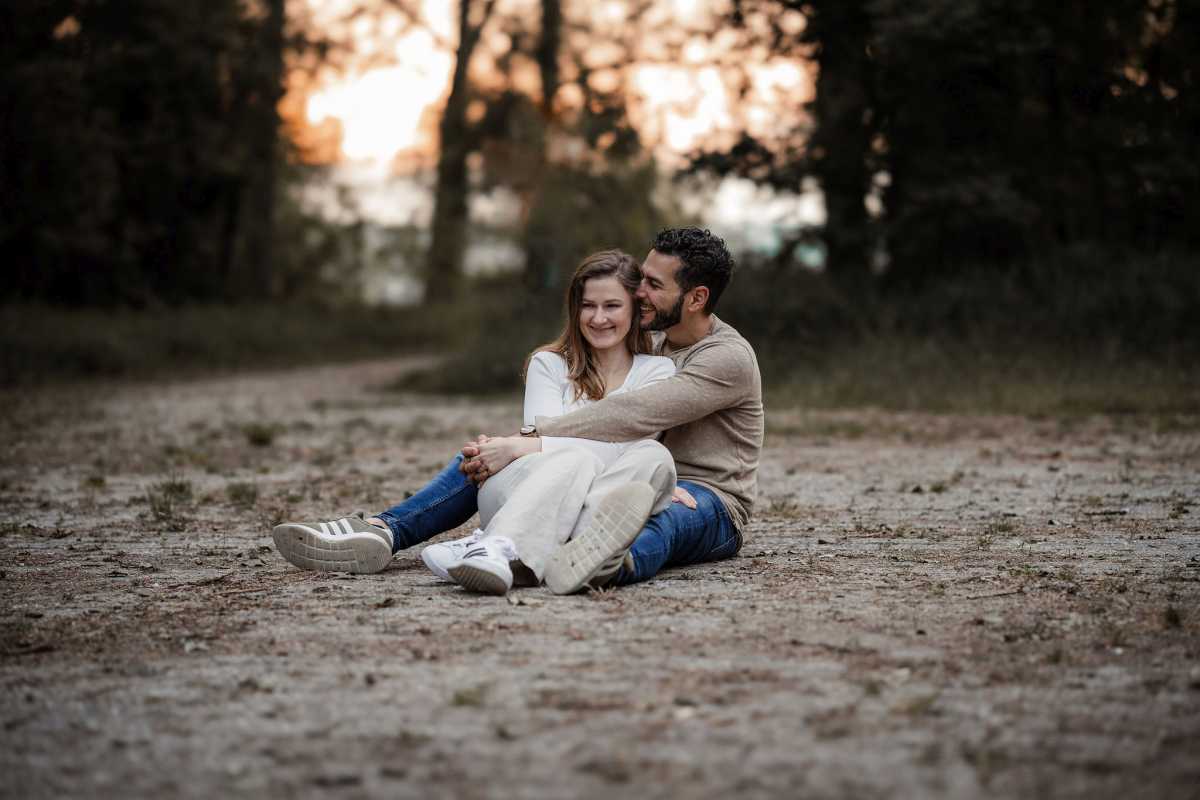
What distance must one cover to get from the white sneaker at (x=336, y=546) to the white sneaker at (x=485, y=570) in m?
0.55

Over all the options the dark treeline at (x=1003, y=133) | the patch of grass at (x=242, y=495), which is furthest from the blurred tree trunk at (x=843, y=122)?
the patch of grass at (x=242, y=495)

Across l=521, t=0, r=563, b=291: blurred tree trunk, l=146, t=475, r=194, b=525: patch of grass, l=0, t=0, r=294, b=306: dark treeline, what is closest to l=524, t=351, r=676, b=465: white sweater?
l=146, t=475, r=194, b=525: patch of grass

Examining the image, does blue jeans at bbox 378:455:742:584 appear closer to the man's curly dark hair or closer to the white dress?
the white dress

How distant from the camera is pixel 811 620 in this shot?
15.2ft

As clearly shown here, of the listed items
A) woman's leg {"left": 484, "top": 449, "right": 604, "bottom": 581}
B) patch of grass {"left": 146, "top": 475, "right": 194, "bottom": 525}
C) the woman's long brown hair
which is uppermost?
the woman's long brown hair

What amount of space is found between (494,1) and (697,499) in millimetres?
29350

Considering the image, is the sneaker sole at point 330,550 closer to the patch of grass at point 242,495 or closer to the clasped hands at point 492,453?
the clasped hands at point 492,453

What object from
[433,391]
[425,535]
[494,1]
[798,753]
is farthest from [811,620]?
[494,1]

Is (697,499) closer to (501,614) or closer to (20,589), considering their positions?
(501,614)

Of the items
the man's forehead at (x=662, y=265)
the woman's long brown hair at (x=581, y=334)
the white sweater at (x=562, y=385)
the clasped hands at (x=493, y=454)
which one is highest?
the man's forehead at (x=662, y=265)

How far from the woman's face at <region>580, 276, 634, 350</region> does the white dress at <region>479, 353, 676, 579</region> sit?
0.87 ft

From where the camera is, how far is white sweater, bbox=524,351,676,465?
5.56 metres

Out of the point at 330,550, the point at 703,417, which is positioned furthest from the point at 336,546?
the point at 703,417

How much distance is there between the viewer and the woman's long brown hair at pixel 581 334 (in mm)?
5691
